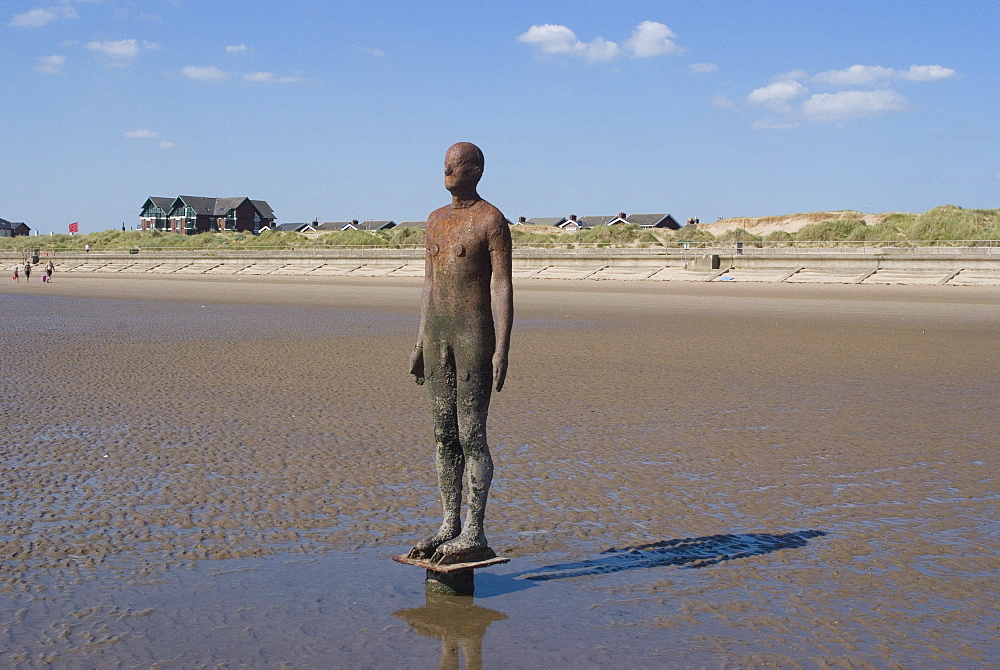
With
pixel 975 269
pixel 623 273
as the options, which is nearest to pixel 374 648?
pixel 975 269

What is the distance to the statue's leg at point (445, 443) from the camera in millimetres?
5098

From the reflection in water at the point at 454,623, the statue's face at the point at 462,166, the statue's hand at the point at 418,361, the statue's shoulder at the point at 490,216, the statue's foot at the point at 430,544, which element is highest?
the statue's face at the point at 462,166

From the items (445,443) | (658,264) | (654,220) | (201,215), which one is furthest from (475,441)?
(201,215)

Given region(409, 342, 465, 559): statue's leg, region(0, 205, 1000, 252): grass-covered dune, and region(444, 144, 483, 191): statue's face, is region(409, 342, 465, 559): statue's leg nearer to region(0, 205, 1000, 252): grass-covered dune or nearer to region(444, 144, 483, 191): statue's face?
region(444, 144, 483, 191): statue's face

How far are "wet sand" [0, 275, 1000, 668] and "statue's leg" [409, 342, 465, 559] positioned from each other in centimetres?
31

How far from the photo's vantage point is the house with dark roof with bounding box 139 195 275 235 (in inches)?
5153

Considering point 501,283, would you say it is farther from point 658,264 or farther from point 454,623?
point 658,264

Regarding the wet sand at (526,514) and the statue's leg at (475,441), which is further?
the statue's leg at (475,441)

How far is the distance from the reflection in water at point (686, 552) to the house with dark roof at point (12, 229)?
170089mm

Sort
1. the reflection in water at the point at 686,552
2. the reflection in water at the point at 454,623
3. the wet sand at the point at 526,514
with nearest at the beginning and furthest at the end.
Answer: the reflection in water at the point at 454,623, the wet sand at the point at 526,514, the reflection in water at the point at 686,552

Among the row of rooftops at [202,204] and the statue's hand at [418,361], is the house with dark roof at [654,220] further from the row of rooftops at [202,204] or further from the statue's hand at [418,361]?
the statue's hand at [418,361]

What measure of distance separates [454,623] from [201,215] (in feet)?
435

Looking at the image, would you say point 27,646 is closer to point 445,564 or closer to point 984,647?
point 445,564

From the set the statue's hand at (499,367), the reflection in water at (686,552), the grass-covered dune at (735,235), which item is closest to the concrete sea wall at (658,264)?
the grass-covered dune at (735,235)
